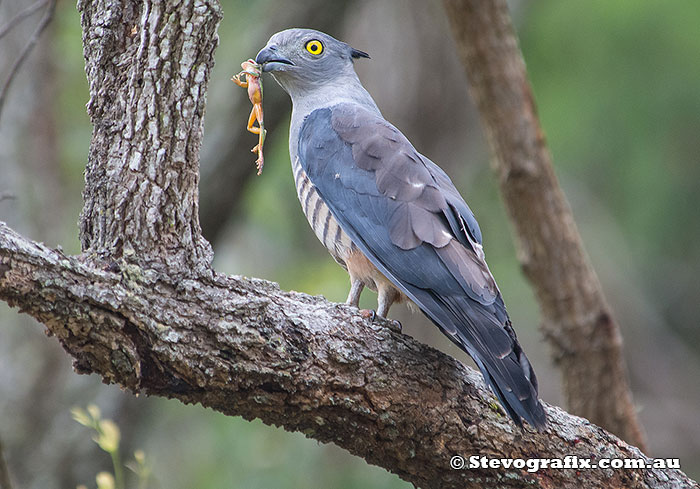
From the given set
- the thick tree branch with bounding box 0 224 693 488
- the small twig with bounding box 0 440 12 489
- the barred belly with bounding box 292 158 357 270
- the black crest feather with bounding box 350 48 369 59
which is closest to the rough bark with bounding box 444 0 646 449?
the black crest feather with bounding box 350 48 369 59

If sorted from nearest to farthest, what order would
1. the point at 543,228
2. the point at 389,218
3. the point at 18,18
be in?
the point at 389,218
the point at 18,18
the point at 543,228

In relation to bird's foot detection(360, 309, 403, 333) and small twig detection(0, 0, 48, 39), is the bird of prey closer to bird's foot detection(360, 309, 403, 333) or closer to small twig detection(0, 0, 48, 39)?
bird's foot detection(360, 309, 403, 333)

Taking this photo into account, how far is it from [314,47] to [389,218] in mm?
1429

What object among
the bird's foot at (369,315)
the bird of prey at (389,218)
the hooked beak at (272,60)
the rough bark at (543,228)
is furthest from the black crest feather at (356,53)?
the bird's foot at (369,315)

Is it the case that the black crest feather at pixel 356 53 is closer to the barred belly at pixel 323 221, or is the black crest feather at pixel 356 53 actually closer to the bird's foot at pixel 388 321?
the barred belly at pixel 323 221

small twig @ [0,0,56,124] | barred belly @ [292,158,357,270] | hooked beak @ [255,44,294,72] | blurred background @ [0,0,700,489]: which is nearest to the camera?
small twig @ [0,0,56,124]

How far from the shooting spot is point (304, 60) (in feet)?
14.4

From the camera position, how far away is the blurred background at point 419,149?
5758 mm

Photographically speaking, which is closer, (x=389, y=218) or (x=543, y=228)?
(x=389, y=218)

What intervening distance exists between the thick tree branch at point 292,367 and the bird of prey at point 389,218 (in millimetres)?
238

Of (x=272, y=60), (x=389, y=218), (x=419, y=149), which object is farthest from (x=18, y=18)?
(x=419, y=149)

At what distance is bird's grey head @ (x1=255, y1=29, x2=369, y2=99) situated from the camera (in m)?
4.33

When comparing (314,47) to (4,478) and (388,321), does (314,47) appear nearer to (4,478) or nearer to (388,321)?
(388,321)

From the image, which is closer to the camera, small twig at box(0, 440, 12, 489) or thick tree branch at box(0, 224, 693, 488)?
thick tree branch at box(0, 224, 693, 488)
